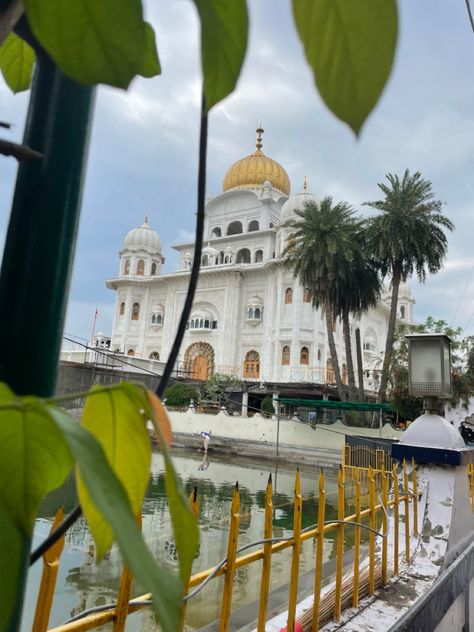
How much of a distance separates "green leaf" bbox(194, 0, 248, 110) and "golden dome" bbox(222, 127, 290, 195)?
84.7ft

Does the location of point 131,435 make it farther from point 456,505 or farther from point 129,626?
point 129,626

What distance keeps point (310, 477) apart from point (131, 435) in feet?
33.4

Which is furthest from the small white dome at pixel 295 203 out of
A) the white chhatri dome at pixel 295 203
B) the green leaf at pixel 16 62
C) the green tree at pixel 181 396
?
the green leaf at pixel 16 62

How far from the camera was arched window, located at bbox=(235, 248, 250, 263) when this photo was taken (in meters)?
23.4

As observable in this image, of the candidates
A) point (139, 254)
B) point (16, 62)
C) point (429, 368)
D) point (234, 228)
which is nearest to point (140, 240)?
point (139, 254)

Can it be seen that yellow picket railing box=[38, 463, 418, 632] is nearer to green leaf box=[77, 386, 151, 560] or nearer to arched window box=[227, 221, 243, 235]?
green leaf box=[77, 386, 151, 560]

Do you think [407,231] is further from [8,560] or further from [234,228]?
[8,560]

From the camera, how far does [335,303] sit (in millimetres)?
15328

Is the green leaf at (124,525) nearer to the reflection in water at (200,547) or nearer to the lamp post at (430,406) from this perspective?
the reflection in water at (200,547)

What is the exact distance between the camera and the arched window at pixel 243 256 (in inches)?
→ 921

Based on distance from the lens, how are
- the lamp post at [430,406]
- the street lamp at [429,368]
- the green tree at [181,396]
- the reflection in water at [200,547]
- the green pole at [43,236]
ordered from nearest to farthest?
the green pole at [43,236]
the lamp post at [430,406]
the street lamp at [429,368]
the reflection in water at [200,547]
the green tree at [181,396]

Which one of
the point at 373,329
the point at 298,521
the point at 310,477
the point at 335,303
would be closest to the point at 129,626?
the point at 298,521

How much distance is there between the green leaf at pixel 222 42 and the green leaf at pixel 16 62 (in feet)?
0.84

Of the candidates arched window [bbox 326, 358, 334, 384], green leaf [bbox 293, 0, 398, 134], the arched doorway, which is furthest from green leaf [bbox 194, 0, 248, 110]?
the arched doorway
